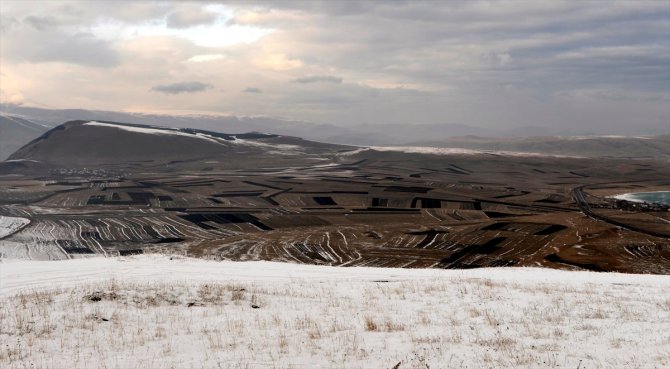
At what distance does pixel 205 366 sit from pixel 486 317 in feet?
31.0

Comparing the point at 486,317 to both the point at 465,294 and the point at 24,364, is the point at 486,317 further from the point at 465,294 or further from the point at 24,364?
the point at 24,364

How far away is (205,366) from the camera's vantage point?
1161cm

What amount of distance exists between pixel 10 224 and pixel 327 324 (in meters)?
104

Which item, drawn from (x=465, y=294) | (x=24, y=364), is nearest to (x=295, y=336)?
(x=24, y=364)

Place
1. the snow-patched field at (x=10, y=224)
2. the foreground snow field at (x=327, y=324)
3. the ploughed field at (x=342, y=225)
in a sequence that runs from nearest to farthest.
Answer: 1. the foreground snow field at (x=327, y=324)
2. the ploughed field at (x=342, y=225)
3. the snow-patched field at (x=10, y=224)

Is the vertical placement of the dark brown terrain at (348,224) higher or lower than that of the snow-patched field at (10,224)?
higher

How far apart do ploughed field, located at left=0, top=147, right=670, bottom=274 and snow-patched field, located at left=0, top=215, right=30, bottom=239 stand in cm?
92

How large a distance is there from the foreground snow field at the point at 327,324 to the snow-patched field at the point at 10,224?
78754mm

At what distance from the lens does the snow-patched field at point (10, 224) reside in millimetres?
91375

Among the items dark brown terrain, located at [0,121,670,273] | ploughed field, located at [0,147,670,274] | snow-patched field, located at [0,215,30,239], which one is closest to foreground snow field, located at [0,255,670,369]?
ploughed field, located at [0,147,670,274]

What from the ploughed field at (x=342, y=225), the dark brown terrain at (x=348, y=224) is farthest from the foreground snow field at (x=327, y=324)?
the dark brown terrain at (x=348, y=224)

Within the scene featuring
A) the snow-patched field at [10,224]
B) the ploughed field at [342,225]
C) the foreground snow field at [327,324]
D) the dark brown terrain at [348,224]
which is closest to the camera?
the foreground snow field at [327,324]

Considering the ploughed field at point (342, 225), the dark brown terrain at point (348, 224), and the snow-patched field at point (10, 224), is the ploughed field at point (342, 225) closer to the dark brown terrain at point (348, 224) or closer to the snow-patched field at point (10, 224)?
the dark brown terrain at point (348, 224)

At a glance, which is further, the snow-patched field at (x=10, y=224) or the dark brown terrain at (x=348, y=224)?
the snow-patched field at (x=10, y=224)
